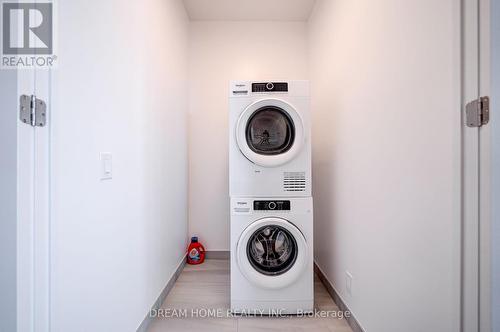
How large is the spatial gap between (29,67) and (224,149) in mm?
2109

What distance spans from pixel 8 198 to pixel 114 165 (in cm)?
51

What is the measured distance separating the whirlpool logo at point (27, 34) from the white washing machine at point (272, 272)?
4.26 ft

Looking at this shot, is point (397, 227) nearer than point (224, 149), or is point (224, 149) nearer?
point (397, 227)

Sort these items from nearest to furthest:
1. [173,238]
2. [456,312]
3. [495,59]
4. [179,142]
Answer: [495,59], [456,312], [173,238], [179,142]

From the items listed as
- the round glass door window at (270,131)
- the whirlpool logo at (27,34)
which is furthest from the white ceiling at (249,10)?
the whirlpool logo at (27,34)

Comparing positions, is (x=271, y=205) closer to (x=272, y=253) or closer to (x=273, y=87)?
(x=272, y=253)

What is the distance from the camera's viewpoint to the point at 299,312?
5.82 ft

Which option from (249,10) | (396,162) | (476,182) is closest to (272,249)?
(396,162)

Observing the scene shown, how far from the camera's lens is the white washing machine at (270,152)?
180 centimetres

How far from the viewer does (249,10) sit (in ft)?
8.73

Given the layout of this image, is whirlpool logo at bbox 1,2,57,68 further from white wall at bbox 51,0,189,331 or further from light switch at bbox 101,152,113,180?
light switch at bbox 101,152,113,180

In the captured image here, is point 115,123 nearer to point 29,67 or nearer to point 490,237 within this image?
point 29,67

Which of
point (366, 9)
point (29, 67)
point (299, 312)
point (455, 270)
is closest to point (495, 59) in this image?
point (455, 270)

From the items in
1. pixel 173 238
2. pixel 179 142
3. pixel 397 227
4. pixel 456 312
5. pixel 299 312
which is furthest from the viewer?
pixel 179 142
